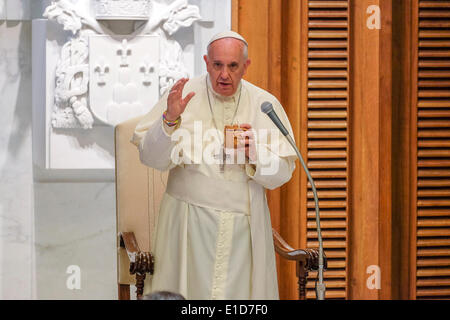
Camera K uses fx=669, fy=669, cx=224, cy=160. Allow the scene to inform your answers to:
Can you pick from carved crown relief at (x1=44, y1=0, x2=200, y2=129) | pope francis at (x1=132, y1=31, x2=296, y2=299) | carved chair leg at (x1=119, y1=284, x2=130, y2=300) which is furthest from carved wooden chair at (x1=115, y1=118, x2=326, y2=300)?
pope francis at (x1=132, y1=31, x2=296, y2=299)

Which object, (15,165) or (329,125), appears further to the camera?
(329,125)

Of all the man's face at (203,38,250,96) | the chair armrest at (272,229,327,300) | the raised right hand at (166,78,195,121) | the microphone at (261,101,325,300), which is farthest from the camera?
the chair armrest at (272,229,327,300)

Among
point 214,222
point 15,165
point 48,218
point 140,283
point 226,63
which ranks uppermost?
point 226,63

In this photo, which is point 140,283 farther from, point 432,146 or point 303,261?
point 432,146

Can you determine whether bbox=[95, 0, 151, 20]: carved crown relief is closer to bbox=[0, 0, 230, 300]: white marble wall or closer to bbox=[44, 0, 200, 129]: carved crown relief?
bbox=[44, 0, 200, 129]: carved crown relief

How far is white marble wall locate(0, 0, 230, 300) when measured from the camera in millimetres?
3715

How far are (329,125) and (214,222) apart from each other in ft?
4.66

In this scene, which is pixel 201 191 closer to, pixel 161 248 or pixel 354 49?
pixel 161 248

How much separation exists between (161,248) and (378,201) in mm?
1642

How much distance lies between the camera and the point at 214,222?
276cm

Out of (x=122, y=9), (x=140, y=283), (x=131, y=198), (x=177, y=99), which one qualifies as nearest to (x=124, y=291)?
(x=131, y=198)

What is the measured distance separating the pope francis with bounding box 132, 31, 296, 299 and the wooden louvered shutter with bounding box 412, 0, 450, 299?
58.5 inches

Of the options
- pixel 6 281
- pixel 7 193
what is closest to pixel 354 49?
pixel 7 193
